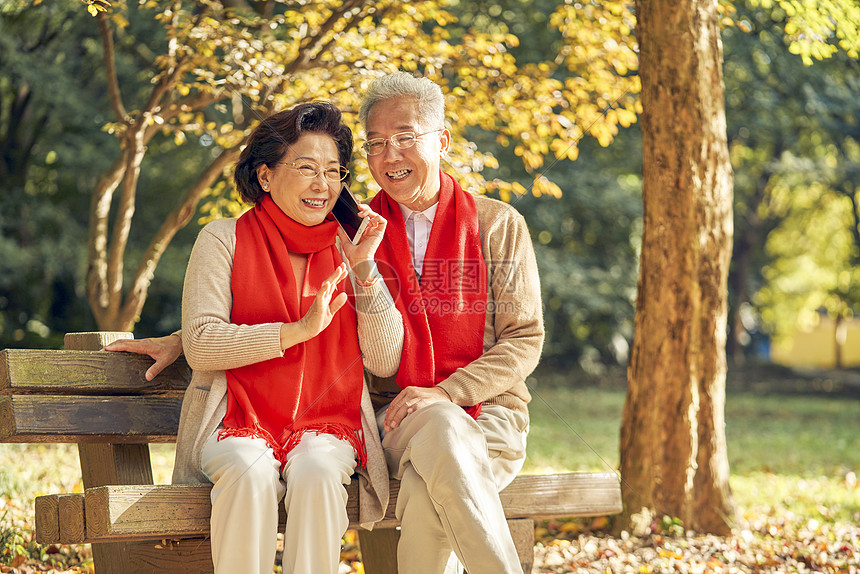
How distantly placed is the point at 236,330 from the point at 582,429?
378 inches

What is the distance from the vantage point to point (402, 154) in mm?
3428

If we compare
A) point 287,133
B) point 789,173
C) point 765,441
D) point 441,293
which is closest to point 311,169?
point 287,133

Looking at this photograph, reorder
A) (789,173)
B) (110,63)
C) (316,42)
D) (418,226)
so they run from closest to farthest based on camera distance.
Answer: (418,226), (316,42), (110,63), (789,173)

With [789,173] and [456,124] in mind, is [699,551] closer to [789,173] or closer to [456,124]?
[456,124]

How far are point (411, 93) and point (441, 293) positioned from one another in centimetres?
79

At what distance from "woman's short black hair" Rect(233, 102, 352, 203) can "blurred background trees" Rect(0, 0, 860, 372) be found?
6.28 feet

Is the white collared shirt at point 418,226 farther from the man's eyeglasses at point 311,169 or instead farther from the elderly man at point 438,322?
the man's eyeglasses at point 311,169

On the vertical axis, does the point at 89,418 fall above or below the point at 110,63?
below

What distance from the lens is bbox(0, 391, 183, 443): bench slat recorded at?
2979 millimetres

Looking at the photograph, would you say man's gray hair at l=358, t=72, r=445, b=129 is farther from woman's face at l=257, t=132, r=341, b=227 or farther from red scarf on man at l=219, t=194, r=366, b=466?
red scarf on man at l=219, t=194, r=366, b=466

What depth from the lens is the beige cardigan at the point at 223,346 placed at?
117 inches

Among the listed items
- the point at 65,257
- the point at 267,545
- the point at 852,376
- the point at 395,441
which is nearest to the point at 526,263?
the point at 395,441

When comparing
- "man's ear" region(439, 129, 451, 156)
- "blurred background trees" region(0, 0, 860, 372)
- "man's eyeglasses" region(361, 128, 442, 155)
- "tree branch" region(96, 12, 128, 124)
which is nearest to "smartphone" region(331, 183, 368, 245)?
"man's eyeglasses" region(361, 128, 442, 155)

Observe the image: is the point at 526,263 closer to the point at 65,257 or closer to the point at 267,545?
the point at 267,545
